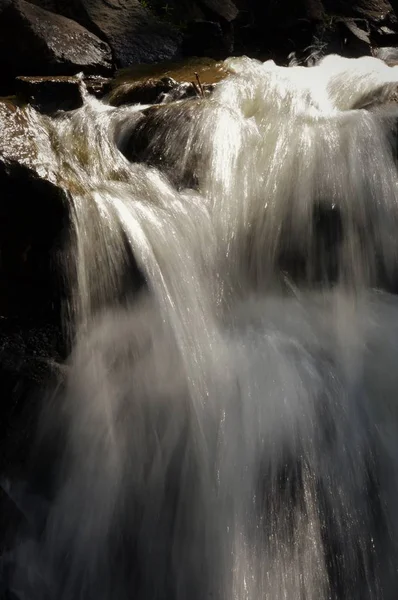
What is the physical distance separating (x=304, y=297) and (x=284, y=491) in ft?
4.00

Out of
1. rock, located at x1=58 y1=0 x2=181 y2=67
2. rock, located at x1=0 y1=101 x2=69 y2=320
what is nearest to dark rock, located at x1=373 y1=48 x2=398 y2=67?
rock, located at x1=58 y1=0 x2=181 y2=67

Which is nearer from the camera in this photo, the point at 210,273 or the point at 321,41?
the point at 210,273

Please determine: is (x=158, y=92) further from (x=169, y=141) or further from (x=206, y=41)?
(x=206, y=41)

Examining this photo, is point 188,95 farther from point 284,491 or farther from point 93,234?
point 284,491

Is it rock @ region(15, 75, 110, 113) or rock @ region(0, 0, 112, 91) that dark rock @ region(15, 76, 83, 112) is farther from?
rock @ region(0, 0, 112, 91)

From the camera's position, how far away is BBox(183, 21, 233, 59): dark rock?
6.61 meters

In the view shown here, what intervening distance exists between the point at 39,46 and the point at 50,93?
3.58ft

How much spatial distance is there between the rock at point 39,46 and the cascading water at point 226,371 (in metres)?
1.93

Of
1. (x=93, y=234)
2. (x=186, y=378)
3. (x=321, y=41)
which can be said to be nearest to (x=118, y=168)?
(x=93, y=234)

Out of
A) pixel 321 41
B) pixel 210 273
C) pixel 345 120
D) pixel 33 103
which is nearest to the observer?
pixel 210 273

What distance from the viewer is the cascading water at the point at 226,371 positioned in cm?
225

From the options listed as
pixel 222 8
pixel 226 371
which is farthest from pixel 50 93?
pixel 222 8

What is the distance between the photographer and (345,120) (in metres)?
3.98

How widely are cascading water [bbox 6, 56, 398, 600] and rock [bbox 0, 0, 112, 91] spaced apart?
1.93m
